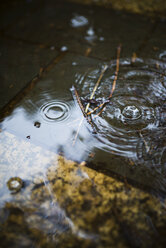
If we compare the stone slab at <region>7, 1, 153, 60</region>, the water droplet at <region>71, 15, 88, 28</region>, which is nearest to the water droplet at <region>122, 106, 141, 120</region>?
the stone slab at <region>7, 1, 153, 60</region>

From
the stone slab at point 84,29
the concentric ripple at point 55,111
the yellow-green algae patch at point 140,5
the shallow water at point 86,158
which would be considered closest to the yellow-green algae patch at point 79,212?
the shallow water at point 86,158

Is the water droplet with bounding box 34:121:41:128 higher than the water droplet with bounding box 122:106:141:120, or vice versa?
the water droplet with bounding box 34:121:41:128

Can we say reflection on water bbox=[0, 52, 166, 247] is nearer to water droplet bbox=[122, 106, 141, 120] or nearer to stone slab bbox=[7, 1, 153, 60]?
water droplet bbox=[122, 106, 141, 120]

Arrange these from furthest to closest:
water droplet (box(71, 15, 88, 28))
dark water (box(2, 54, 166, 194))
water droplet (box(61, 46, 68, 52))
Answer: water droplet (box(71, 15, 88, 28))
water droplet (box(61, 46, 68, 52))
dark water (box(2, 54, 166, 194))

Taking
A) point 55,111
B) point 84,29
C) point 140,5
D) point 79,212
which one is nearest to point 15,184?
point 79,212

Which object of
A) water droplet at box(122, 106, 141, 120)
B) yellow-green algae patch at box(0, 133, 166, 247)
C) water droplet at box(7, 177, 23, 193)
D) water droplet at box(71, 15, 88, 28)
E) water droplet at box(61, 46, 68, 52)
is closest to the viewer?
Answer: yellow-green algae patch at box(0, 133, 166, 247)

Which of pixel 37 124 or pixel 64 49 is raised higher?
pixel 64 49

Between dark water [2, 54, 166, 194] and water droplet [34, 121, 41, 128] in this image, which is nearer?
dark water [2, 54, 166, 194]

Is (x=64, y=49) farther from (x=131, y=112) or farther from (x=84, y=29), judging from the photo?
(x=131, y=112)
